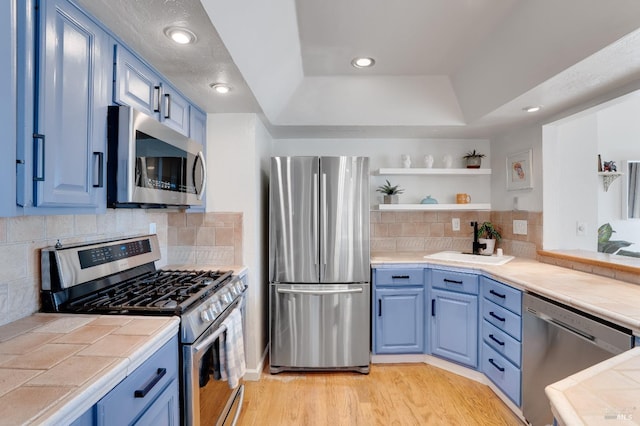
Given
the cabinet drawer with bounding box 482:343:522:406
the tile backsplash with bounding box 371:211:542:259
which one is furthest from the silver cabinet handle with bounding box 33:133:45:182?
the tile backsplash with bounding box 371:211:542:259

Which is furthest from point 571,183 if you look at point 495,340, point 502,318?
point 495,340

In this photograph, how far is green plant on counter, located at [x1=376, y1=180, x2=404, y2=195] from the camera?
3.16m

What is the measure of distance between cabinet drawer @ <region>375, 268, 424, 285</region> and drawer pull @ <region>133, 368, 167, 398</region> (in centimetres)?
183

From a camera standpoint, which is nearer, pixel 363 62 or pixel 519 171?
pixel 363 62

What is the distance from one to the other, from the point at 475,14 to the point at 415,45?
430mm

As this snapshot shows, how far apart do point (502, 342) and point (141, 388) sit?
2158 millimetres

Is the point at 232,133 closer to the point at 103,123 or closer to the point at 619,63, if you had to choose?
the point at 103,123

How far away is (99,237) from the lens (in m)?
1.77

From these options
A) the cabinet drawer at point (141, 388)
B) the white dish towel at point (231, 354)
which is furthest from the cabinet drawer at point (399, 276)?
the cabinet drawer at point (141, 388)

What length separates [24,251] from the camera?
1.34 meters

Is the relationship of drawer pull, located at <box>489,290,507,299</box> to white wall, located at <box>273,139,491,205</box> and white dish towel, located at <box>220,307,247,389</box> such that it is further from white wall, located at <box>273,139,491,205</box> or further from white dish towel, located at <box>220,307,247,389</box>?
white dish towel, located at <box>220,307,247,389</box>

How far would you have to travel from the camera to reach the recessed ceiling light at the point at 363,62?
2395mm

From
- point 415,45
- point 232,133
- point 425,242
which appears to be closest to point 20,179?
point 232,133

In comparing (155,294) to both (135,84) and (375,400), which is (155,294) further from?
(375,400)
